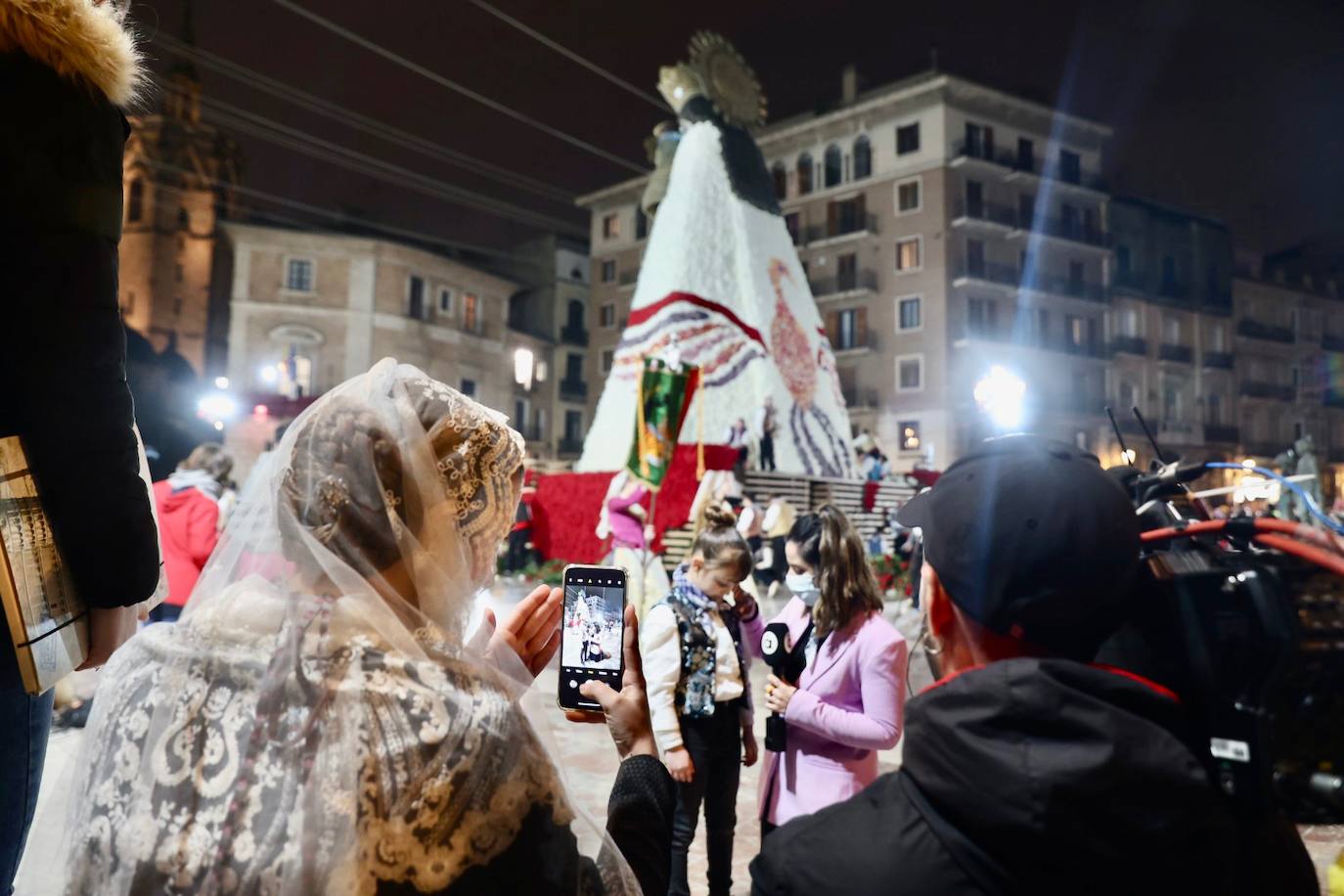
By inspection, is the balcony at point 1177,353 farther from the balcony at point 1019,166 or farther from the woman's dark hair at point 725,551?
the woman's dark hair at point 725,551

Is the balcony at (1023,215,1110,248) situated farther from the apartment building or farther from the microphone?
the microphone

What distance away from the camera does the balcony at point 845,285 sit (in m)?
36.7

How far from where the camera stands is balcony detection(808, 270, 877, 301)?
36719 mm

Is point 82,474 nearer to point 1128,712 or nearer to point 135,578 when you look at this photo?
point 135,578

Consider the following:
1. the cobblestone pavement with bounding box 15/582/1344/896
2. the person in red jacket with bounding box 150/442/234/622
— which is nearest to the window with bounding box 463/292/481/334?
the cobblestone pavement with bounding box 15/582/1344/896

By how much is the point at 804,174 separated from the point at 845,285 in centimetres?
578

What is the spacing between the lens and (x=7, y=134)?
1.61 m

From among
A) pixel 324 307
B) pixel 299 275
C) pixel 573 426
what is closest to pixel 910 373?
pixel 573 426

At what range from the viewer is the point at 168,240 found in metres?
38.2

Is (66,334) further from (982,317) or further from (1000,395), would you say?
(982,317)

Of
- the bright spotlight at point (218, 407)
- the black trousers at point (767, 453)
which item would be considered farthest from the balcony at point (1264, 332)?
the bright spotlight at point (218, 407)

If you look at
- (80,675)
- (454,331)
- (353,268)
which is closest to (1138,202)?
(454,331)

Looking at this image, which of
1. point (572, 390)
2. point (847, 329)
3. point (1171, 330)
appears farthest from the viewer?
point (572, 390)

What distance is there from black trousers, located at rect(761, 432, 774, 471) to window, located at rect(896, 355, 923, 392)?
1815 cm
